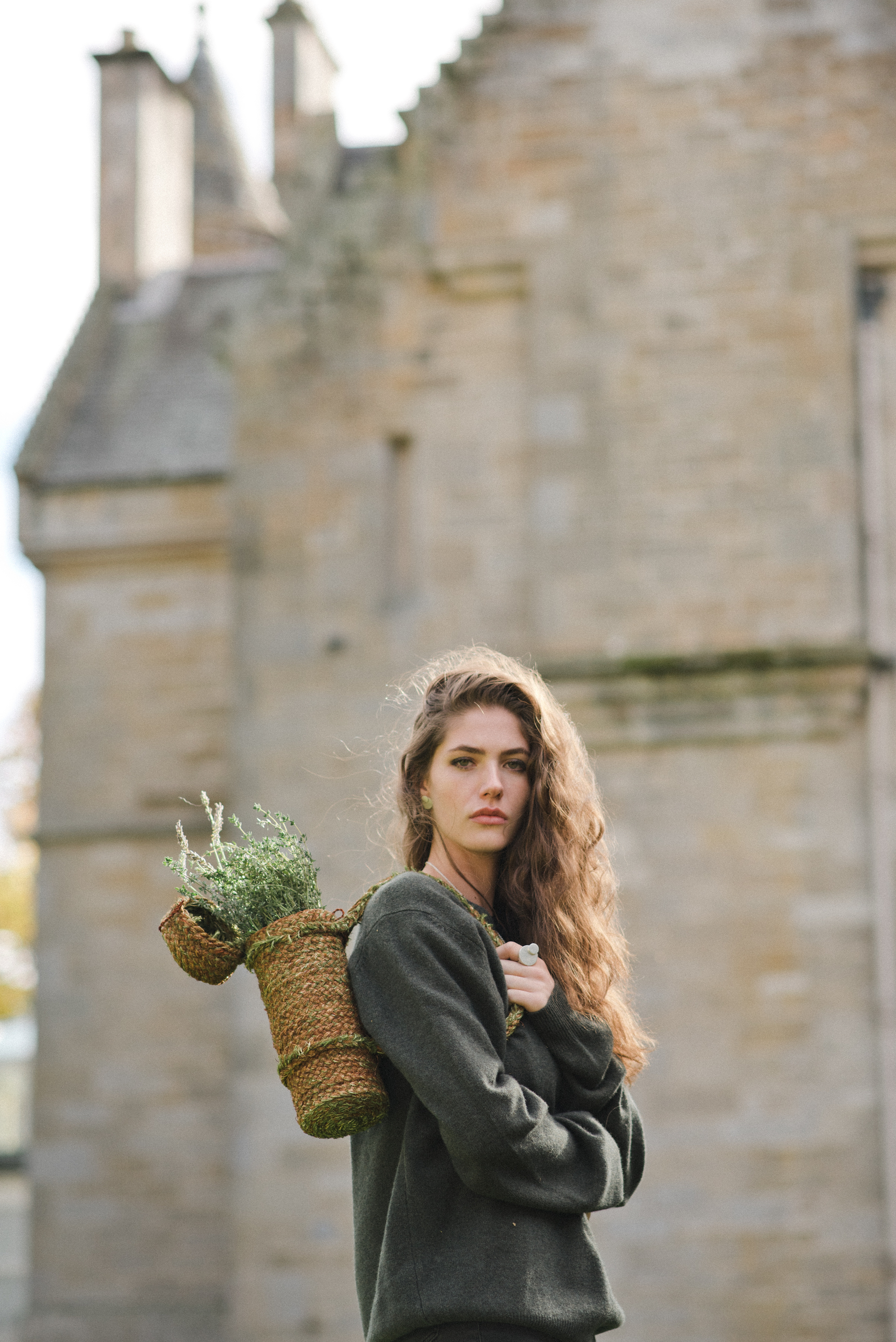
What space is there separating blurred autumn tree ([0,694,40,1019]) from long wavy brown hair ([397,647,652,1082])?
80.0ft

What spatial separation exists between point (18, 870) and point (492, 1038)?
27484mm

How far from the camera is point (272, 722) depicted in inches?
368

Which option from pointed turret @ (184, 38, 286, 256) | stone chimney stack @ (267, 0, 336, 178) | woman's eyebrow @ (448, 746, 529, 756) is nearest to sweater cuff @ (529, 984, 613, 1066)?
woman's eyebrow @ (448, 746, 529, 756)

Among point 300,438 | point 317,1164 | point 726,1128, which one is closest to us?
point 726,1128

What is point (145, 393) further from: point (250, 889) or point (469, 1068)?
point (469, 1068)

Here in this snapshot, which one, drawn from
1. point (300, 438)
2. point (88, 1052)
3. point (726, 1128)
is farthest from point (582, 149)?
point (88, 1052)

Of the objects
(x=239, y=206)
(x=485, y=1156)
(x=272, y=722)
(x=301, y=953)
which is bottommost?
(x=485, y=1156)

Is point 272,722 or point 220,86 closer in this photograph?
point 272,722

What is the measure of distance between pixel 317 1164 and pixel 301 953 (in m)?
6.65

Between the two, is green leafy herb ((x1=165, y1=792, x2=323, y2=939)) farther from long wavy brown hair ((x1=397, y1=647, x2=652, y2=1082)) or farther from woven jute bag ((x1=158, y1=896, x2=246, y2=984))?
long wavy brown hair ((x1=397, y1=647, x2=652, y2=1082))

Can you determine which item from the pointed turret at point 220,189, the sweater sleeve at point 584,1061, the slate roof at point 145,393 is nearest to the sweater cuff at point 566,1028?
the sweater sleeve at point 584,1061

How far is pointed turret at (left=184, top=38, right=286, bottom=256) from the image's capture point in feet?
53.3

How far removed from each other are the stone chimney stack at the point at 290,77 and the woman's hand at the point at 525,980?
12.3 m

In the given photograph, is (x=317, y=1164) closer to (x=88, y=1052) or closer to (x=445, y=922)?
(x=88, y=1052)
